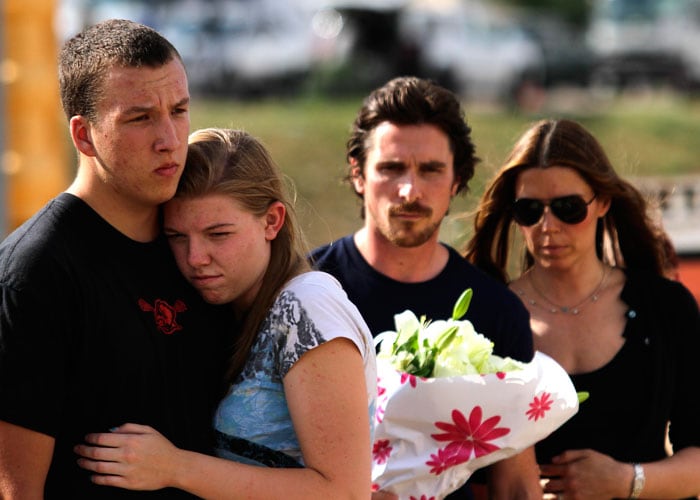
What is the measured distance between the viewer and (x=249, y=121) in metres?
14.2

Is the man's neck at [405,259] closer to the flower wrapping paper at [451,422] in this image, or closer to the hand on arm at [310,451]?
the flower wrapping paper at [451,422]

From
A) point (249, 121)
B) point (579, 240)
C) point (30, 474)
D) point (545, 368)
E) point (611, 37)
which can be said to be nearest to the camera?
point (30, 474)

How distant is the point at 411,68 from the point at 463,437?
47.7 feet

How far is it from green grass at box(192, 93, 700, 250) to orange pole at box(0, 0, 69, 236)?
567 cm

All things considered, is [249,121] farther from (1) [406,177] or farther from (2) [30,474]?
(2) [30,474]

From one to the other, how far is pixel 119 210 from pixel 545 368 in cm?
140

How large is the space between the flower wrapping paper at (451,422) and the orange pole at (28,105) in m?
3.31

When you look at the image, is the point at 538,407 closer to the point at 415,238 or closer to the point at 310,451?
the point at 415,238

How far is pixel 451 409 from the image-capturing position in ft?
10.3

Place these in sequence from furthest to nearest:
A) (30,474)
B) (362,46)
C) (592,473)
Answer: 1. (362,46)
2. (592,473)
3. (30,474)

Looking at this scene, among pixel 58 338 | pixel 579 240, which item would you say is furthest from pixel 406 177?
pixel 58 338

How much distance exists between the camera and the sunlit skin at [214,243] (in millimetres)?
2688

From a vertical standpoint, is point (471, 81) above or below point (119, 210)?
above

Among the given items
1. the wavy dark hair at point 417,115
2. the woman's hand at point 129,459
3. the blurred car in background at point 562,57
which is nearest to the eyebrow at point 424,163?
the wavy dark hair at point 417,115
